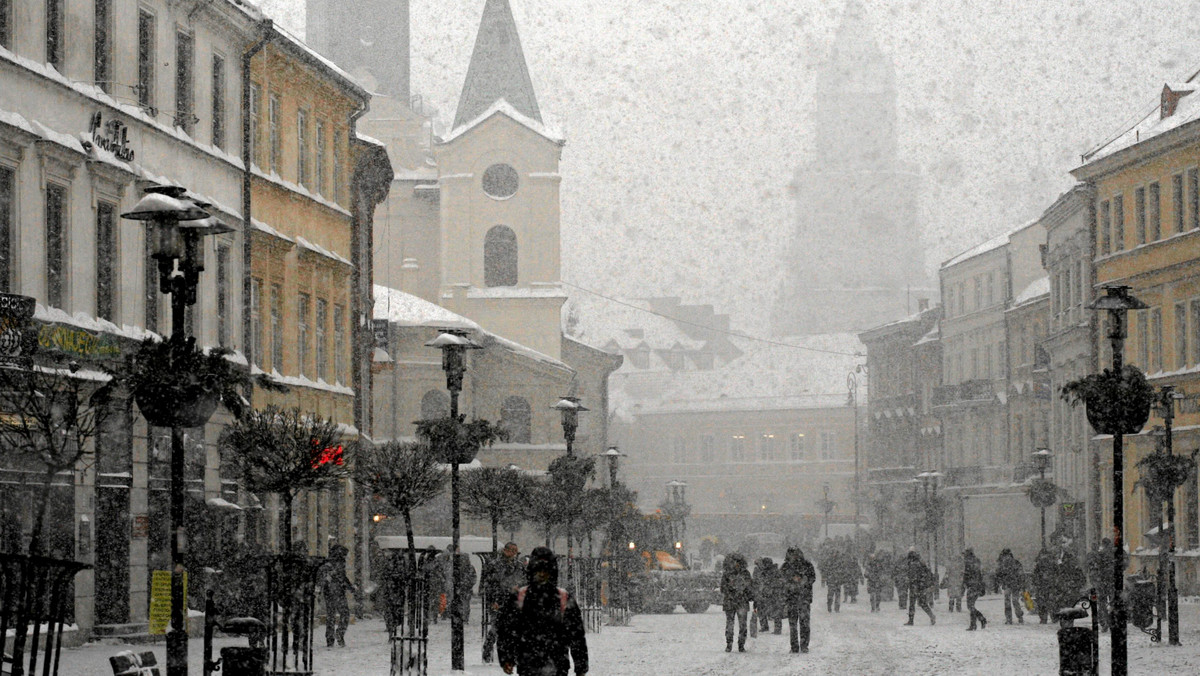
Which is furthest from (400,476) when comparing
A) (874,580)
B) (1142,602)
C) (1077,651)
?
(874,580)

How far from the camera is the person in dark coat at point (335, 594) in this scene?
28.6 meters

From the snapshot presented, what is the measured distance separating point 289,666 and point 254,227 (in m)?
13.0

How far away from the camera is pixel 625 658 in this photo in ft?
88.0

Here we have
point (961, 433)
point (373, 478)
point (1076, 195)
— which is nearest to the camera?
point (373, 478)

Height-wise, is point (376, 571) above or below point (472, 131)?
below

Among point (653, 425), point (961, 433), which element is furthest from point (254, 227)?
point (653, 425)

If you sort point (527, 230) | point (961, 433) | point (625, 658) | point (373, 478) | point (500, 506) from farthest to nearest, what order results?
point (961, 433) → point (527, 230) → point (500, 506) → point (373, 478) → point (625, 658)

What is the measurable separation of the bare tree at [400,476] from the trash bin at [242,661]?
15.3m

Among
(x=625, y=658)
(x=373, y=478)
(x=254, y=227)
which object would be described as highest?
(x=254, y=227)

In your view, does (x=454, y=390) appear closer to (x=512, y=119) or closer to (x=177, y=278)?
(x=177, y=278)

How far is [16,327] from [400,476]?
12.4 meters

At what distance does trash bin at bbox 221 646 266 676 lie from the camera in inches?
641

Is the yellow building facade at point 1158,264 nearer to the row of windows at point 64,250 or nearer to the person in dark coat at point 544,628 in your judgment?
the row of windows at point 64,250

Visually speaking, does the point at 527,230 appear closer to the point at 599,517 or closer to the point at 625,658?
the point at 599,517
